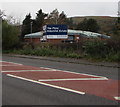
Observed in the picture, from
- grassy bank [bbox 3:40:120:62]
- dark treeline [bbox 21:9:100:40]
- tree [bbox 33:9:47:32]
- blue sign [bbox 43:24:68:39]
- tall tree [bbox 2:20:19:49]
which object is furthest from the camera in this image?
tree [bbox 33:9:47:32]

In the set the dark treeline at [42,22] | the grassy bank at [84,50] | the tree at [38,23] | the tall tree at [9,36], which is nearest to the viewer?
the grassy bank at [84,50]

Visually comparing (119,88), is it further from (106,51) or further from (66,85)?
(106,51)

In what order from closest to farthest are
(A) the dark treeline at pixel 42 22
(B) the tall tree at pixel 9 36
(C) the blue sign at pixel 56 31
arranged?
(C) the blue sign at pixel 56 31 < (B) the tall tree at pixel 9 36 < (A) the dark treeline at pixel 42 22

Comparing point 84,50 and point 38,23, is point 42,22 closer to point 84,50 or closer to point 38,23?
point 38,23

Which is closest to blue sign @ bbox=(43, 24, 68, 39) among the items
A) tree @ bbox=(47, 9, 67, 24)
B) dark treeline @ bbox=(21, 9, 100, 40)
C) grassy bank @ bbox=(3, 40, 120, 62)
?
grassy bank @ bbox=(3, 40, 120, 62)

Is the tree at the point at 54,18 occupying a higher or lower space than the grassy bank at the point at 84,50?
higher

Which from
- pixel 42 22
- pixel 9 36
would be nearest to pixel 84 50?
pixel 9 36

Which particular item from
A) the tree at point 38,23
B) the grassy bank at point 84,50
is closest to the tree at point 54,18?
the tree at point 38,23

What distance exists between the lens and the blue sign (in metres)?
23.9

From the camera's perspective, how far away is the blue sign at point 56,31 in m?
23.9

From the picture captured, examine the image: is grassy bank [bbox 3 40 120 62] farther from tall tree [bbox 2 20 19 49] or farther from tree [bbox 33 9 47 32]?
tree [bbox 33 9 47 32]

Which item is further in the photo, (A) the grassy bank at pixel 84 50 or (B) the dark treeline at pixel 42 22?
(B) the dark treeline at pixel 42 22

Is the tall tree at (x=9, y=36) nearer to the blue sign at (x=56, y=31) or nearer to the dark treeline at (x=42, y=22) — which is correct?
the blue sign at (x=56, y=31)

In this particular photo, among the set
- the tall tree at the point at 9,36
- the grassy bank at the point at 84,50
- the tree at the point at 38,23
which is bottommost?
the grassy bank at the point at 84,50
